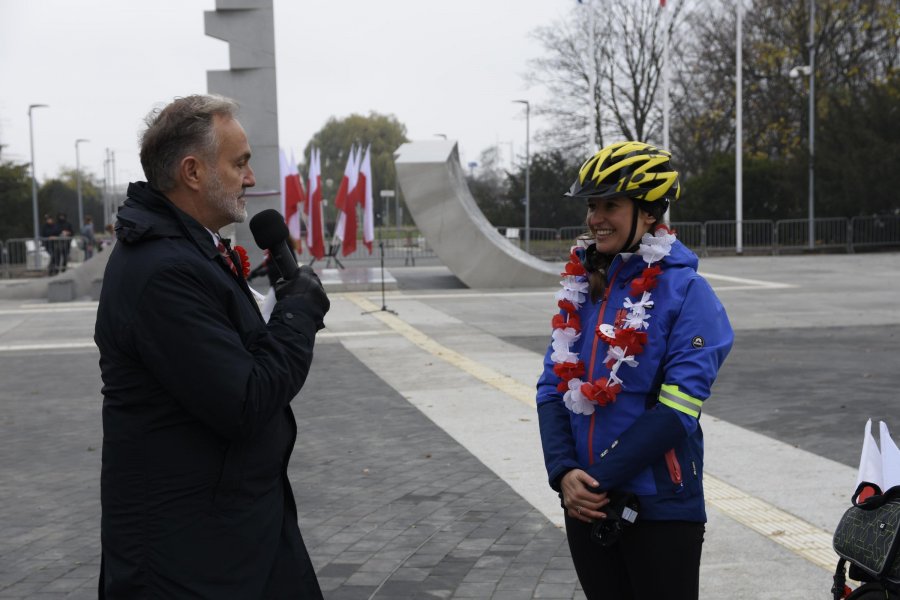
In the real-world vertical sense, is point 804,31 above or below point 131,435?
above

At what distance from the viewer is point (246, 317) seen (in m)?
2.53

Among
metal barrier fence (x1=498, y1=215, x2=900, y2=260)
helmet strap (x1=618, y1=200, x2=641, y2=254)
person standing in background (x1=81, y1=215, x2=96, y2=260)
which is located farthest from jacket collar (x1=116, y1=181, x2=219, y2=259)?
person standing in background (x1=81, y1=215, x2=96, y2=260)

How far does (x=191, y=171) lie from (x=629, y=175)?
3.80ft

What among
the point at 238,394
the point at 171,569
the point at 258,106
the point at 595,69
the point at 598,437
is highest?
the point at 595,69

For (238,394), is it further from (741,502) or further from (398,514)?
(741,502)

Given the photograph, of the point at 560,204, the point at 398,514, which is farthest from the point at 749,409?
the point at 560,204

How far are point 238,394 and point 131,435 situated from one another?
290 millimetres

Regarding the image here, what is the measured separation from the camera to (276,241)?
266 cm

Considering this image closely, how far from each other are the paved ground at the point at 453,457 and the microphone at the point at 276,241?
238 centimetres

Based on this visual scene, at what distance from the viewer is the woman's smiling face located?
2.90m

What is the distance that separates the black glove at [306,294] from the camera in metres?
2.56

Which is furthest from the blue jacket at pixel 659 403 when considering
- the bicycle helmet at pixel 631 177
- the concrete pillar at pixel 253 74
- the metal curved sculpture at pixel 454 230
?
the concrete pillar at pixel 253 74

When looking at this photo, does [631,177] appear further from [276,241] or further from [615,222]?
[276,241]

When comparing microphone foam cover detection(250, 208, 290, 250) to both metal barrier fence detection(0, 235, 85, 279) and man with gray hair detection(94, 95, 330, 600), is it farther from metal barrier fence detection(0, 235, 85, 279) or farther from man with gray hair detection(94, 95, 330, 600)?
metal barrier fence detection(0, 235, 85, 279)
